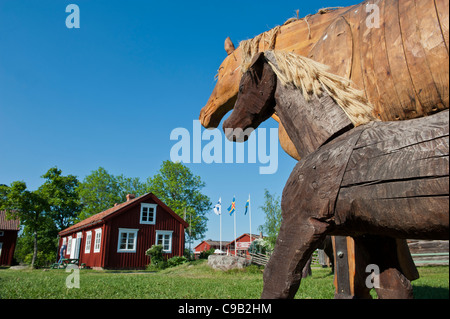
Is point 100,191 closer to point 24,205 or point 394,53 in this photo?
point 24,205

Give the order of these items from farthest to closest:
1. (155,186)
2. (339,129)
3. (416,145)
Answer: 1. (155,186)
2. (339,129)
3. (416,145)

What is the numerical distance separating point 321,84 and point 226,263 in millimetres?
14750

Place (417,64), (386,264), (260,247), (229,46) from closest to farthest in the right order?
1. (386,264)
2. (417,64)
3. (229,46)
4. (260,247)

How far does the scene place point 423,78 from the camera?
81.6 inches

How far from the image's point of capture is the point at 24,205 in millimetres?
25203

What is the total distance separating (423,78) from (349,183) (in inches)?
51.1

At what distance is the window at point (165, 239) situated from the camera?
81.9ft

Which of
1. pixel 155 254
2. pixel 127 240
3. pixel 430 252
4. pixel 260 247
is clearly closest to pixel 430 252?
pixel 430 252

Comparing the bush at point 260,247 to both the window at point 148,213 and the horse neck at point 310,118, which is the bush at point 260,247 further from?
the horse neck at point 310,118

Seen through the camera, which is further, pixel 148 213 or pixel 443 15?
pixel 148 213

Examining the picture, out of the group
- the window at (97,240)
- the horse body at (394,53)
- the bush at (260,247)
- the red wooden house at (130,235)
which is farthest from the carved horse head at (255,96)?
the bush at (260,247)

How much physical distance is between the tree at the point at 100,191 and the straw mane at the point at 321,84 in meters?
45.1
